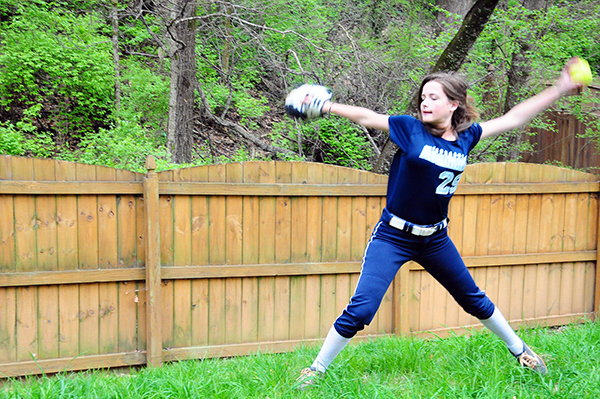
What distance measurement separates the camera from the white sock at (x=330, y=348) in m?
2.96

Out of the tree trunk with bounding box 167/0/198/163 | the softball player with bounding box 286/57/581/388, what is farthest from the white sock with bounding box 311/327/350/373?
the tree trunk with bounding box 167/0/198/163

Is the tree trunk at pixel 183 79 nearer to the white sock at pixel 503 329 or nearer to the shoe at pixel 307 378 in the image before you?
the shoe at pixel 307 378

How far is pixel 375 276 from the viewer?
9.48ft

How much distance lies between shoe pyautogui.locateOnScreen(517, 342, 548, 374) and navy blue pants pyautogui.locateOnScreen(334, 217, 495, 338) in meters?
0.42

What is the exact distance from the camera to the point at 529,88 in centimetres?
861

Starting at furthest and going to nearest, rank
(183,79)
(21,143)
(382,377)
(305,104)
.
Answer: (21,143)
(183,79)
(382,377)
(305,104)

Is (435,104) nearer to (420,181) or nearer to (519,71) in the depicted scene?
(420,181)

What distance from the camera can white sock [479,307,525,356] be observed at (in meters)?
3.18

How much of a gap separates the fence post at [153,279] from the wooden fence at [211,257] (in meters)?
0.01

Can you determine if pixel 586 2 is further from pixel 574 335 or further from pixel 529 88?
pixel 574 335

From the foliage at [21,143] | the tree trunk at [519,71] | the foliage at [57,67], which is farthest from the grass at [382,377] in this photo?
the foliage at [57,67]

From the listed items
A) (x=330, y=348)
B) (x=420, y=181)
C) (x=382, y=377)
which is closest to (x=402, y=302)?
(x=382, y=377)

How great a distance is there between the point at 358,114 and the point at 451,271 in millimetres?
1145

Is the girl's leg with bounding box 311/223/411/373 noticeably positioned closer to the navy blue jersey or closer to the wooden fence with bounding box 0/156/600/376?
the navy blue jersey
